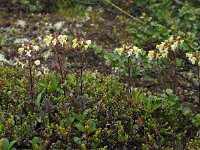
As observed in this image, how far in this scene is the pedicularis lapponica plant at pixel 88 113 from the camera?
15.6 ft

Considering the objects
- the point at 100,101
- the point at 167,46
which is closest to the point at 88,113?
the point at 100,101

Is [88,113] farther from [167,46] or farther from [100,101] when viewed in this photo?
[167,46]

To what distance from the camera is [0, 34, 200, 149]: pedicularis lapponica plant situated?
4.77 metres

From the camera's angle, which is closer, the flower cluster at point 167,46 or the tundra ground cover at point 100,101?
the tundra ground cover at point 100,101

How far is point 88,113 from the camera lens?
508cm

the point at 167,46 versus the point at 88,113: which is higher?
the point at 167,46

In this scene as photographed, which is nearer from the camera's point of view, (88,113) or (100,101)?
(88,113)

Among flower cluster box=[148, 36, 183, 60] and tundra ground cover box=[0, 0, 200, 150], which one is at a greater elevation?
flower cluster box=[148, 36, 183, 60]

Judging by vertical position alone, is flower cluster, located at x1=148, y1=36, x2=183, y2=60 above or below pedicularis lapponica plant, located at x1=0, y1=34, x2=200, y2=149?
above

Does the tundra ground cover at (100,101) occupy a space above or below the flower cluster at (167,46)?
below

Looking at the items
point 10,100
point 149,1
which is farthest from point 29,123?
point 149,1

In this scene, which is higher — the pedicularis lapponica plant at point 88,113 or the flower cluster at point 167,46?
the flower cluster at point 167,46

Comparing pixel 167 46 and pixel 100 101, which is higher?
pixel 167 46

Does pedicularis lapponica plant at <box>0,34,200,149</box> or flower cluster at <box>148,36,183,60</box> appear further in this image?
flower cluster at <box>148,36,183,60</box>
